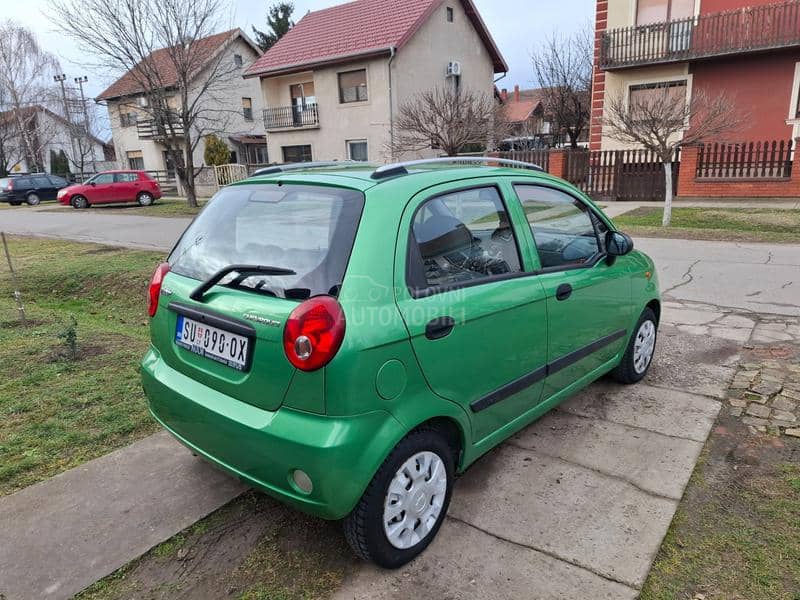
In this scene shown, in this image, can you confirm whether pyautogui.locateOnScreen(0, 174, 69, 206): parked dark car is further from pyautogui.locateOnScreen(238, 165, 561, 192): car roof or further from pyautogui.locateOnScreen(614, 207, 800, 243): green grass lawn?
pyautogui.locateOnScreen(238, 165, 561, 192): car roof

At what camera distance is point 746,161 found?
1542 cm

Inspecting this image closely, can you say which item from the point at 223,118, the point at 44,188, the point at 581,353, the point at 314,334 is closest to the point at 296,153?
the point at 223,118

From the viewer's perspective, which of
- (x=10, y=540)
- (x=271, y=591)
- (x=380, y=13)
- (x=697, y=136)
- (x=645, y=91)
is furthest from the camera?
(x=380, y=13)

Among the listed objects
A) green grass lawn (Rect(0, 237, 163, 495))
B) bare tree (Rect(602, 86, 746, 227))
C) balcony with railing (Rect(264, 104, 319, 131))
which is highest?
balcony with railing (Rect(264, 104, 319, 131))

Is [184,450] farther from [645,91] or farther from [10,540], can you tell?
[645,91]

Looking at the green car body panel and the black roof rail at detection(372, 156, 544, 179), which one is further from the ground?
the black roof rail at detection(372, 156, 544, 179)

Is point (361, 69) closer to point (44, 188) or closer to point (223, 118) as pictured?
point (223, 118)

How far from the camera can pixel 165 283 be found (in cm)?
274

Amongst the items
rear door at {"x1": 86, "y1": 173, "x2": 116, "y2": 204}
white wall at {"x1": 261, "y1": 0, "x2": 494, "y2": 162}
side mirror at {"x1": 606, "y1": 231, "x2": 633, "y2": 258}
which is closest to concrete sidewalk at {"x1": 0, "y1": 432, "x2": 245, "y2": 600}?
side mirror at {"x1": 606, "y1": 231, "x2": 633, "y2": 258}

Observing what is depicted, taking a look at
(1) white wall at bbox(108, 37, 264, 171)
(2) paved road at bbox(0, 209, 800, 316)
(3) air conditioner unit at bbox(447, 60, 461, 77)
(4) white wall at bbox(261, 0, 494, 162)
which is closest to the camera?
(2) paved road at bbox(0, 209, 800, 316)

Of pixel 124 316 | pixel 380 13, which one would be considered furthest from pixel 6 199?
pixel 124 316

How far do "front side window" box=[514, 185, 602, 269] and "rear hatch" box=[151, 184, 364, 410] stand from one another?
1177 millimetres

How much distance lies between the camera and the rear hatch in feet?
7.10

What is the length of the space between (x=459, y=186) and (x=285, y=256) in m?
0.93
